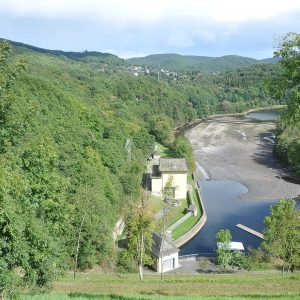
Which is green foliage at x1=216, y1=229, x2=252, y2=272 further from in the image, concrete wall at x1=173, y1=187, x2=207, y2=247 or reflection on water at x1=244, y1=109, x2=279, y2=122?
reflection on water at x1=244, y1=109, x2=279, y2=122

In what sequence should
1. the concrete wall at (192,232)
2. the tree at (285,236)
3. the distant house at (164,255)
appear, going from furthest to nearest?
1. the concrete wall at (192,232)
2. the distant house at (164,255)
3. the tree at (285,236)

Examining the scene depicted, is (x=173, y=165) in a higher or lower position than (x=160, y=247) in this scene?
higher

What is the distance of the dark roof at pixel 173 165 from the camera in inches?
2367

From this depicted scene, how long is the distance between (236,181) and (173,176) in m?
17.7

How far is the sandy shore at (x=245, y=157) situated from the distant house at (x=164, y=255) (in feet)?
86.9

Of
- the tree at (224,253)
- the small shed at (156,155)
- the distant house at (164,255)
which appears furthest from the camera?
the small shed at (156,155)

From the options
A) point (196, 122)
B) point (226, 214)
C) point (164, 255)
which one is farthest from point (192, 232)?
point (196, 122)

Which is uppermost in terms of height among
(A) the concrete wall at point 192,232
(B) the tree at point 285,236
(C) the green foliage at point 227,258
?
(B) the tree at point 285,236

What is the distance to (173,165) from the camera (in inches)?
2384

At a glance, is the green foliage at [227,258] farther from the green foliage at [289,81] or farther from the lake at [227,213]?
the green foliage at [289,81]

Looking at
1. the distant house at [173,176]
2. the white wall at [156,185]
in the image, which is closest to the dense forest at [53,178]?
the white wall at [156,185]

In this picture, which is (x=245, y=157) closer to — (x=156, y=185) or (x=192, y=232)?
(x=156, y=185)

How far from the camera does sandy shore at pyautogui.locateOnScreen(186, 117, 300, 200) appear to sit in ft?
224

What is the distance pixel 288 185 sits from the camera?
69250mm
